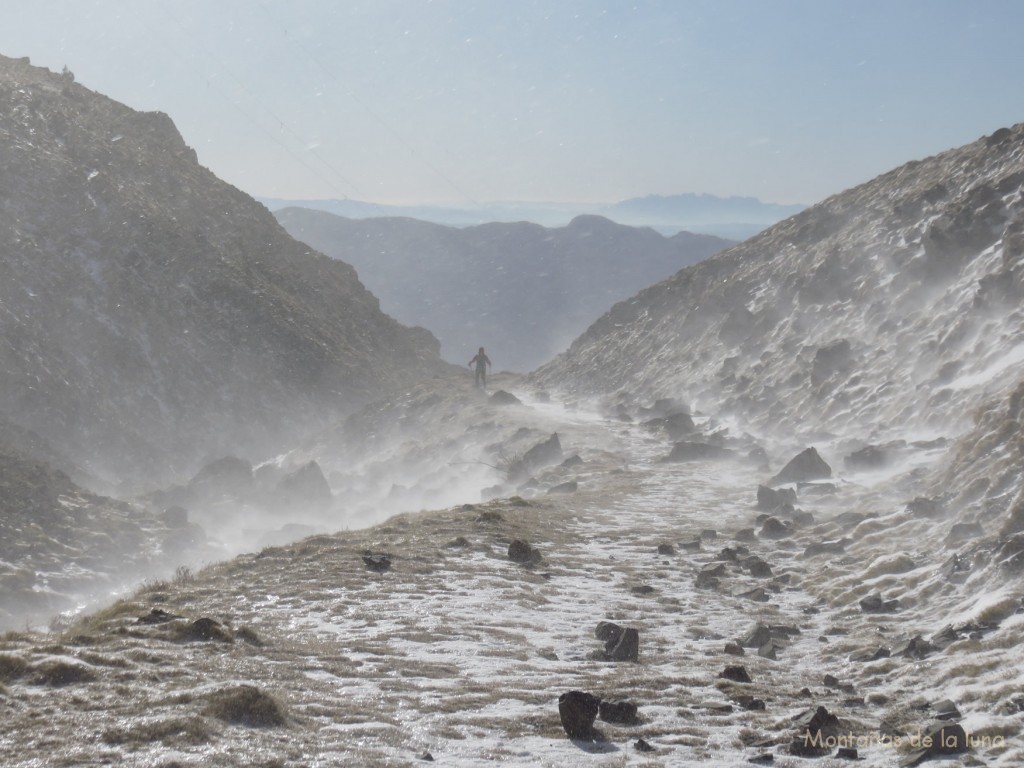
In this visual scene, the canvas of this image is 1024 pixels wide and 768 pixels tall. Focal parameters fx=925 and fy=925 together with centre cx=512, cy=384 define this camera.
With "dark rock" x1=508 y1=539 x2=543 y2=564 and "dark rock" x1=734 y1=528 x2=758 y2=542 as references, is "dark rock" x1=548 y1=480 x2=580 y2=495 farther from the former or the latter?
"dark rock" x1=508 y1=539 x2=543 y2=564

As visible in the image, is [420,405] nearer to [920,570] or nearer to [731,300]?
[731,300]

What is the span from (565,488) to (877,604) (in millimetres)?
14809

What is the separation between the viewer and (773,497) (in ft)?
71.3

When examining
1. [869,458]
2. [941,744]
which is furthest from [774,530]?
[941,744]

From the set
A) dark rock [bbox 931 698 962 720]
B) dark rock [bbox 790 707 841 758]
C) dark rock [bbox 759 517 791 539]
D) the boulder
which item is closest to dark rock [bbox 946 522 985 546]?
dark rock [bbox 759 517 791 539]

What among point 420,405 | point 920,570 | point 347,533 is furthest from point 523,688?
point 420,405

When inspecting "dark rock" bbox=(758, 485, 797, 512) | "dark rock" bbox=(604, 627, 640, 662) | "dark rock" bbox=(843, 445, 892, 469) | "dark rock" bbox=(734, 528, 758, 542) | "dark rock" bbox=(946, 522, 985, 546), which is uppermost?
"dark rock" bbox=(843, 445, 892, 469)

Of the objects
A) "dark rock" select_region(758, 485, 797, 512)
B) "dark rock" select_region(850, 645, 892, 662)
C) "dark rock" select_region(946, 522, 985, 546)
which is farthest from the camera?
"dark rock" select_region(758, 485, 797, 512)

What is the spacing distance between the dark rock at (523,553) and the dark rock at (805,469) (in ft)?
34.2

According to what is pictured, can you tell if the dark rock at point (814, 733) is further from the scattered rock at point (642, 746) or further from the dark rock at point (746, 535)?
the dark rock at point (746, 535)

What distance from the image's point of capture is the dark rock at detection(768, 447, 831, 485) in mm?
24025

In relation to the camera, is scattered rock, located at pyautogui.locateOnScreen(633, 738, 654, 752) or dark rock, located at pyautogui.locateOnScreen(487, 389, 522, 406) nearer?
scattered rock, located at pyautogui.locateOnScreen(633, 738, 654, 752)

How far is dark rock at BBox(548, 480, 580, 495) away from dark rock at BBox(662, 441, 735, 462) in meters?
4.53

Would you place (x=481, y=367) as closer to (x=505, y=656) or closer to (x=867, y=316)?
(x=867, y=316)
